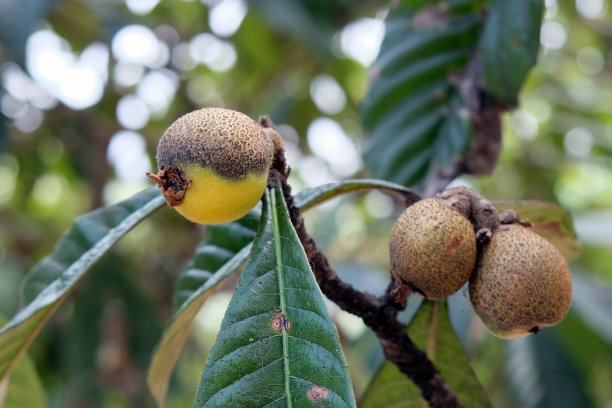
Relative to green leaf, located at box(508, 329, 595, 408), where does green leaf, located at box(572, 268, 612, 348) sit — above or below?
above

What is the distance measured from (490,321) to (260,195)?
36 centimetres

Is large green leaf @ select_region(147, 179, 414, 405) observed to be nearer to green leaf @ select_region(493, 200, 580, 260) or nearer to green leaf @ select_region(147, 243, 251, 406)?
green leaf @ select_region(147, 243, 251, 406)

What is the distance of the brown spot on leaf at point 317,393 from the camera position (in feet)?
2.01

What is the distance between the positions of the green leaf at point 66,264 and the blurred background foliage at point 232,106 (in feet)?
3.71

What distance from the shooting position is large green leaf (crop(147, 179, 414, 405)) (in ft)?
2.90

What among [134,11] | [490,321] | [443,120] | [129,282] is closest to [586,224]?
[443,120]

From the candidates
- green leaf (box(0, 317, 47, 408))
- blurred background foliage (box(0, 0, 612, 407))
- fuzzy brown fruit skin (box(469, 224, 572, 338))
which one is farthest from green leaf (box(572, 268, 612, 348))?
green leaf (box(0, 317, 47, 408))

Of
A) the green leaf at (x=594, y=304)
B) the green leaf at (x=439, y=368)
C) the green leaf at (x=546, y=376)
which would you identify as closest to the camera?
the green leaf at (x=439, y=368)

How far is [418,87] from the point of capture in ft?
4.89

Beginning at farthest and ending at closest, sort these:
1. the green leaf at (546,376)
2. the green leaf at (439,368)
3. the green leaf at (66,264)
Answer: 1. the green leaf at (546,376)
2. the green leaf at (439,368)
3. the green leaf at (66,264)

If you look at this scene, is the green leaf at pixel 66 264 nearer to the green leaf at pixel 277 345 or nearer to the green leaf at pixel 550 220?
the green leaf at pixel 277 345

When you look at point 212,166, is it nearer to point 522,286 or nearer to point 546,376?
point 522,286

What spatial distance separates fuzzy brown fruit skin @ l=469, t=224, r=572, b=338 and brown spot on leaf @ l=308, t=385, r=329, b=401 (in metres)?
0.27

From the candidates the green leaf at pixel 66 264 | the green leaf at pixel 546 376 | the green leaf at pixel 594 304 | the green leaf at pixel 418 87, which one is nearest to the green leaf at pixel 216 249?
the green leaf at pixel 66 264
